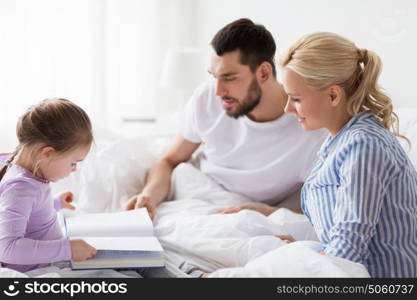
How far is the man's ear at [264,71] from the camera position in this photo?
2.00 m

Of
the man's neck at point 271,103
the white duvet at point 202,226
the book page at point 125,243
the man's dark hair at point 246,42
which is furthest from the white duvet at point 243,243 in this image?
the man's dark hair at point 246,42

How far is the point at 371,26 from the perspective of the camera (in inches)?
88.0

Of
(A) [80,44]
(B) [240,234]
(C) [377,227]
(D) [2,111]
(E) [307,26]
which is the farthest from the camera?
(A) [80,44]

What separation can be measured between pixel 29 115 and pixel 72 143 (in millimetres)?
112

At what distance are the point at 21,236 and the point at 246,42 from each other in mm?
1025

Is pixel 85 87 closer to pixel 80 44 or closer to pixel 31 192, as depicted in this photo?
pixel 80 44

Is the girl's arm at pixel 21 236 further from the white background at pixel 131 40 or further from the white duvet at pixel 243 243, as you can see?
the white background at pixel 131 40

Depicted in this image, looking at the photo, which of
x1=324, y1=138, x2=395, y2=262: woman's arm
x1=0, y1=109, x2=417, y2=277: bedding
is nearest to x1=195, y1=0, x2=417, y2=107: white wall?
x1=0, y1=109, x2=417, y2=277: bedding

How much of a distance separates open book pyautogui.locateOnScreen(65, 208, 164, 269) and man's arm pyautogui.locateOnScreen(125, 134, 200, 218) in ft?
0.65

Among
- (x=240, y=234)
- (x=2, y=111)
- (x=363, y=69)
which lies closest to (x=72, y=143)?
(x=240, y=234)

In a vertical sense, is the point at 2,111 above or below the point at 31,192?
below

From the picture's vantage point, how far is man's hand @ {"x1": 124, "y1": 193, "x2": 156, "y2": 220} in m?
1.81

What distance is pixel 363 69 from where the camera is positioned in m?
1.36

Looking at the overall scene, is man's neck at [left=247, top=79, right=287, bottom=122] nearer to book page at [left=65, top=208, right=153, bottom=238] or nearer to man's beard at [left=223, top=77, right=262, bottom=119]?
man's beard at [left=223, top=77, right=262, bottom=119]
